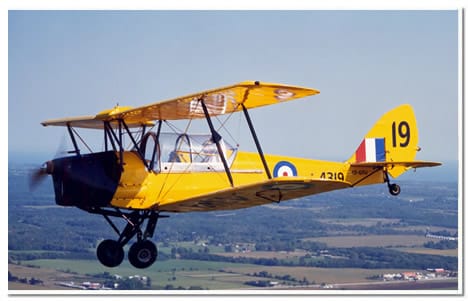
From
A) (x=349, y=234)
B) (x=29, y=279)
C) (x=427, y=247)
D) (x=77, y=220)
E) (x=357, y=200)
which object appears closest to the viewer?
(x=29, y=279)

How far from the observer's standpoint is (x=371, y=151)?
12.0m

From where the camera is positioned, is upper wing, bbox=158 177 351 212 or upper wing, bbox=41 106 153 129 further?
upper wing, bbox=41 106 153 129

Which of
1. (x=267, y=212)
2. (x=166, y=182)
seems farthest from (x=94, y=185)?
(x=267, y=212)

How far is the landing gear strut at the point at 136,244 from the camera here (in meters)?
10.2

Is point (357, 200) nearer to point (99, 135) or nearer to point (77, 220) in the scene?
point (77, 220)

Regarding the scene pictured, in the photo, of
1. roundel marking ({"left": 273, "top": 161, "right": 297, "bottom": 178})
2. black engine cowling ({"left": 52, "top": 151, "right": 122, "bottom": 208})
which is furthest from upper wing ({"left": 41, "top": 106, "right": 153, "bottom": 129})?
roundel marking ({"left": 273, "top": 161, "right": 297, "bottom": 178})

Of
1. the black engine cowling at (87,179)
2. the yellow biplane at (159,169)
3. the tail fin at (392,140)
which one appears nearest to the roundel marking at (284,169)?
the yellow biplane at (159,169)

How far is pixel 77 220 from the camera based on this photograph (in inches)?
789

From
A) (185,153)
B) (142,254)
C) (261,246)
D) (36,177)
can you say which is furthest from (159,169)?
(261,246)

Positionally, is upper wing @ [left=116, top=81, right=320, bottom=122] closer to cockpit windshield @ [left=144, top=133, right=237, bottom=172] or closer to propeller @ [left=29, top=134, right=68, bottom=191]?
cockpit windshield @ [left=144, top=133, right=237, bottom=172]

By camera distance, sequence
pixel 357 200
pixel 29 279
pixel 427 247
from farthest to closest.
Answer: pixel 357 200 → pixel 427 247 → pixel 29 279

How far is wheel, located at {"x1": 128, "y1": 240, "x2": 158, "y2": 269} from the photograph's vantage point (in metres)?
10.2

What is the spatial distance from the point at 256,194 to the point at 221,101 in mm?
1103
